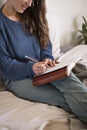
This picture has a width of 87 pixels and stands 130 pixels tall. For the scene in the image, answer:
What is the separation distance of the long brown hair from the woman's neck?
2.2 inches

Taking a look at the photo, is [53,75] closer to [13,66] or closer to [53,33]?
[13,66]

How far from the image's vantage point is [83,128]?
104 centimetres

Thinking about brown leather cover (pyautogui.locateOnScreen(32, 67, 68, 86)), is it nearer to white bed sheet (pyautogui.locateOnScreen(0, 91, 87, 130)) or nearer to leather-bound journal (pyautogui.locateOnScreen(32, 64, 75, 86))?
leather-bound journal (pyautogui.locateOnScreen(32, 64, 75, 86))

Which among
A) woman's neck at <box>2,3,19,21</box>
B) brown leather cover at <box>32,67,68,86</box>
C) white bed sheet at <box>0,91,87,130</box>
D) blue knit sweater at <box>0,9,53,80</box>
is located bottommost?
white bed sheet at <box>0,91,87,130</box>

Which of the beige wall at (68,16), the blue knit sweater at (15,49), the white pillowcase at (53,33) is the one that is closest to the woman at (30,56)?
the blue knit sweater at (15,49)

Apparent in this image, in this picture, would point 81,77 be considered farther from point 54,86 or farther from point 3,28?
point 3,28

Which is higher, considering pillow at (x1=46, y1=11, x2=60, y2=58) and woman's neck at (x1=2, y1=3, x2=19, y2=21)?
woman's neck at (x1=2, y1=3, x2=19, y2=21)

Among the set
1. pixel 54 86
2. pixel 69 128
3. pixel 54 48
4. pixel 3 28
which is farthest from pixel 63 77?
pixel 54 48

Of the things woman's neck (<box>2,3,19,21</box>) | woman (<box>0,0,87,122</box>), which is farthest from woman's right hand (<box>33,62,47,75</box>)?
woman's neck (<box>2,3,19,21</box>)

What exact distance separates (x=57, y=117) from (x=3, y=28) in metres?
0.57

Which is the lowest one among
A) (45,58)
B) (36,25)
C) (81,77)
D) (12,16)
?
(81,77)

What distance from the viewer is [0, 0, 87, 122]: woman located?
120cm

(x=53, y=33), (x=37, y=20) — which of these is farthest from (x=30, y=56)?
(x=53, y=33)

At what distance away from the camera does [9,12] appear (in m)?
1.37
